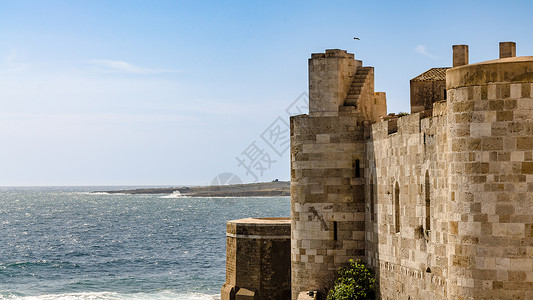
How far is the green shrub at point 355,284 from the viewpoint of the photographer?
25375mm

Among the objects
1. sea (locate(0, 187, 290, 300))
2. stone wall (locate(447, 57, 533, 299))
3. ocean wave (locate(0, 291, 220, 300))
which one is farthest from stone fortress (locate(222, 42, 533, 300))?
sea (locate(0, 187, 290, 300))

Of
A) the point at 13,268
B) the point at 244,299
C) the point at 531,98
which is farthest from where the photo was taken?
the point at 13,268

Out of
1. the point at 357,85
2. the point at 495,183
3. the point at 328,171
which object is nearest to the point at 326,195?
the point at 328,171

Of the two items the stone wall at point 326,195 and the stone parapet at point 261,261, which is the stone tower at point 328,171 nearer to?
the stone wall at point 326,195

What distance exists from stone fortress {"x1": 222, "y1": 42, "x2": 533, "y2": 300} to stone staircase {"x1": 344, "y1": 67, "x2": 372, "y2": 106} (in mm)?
35

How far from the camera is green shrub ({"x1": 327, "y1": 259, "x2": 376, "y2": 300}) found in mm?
25375

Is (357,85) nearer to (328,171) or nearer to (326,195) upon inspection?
(328,171)

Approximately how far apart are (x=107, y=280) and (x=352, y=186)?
142 feet

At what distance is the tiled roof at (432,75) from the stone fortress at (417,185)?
6 centimetres

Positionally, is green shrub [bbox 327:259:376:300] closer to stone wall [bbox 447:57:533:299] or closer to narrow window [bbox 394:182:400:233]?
narrow window [bbox 394:182:400:233]

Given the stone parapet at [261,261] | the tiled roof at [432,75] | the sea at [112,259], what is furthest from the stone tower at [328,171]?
the sea at [112,259]

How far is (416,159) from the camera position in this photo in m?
21.4

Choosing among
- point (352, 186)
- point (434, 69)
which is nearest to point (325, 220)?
point (352, 186)

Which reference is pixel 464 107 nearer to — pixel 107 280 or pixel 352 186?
pixel 352 186
